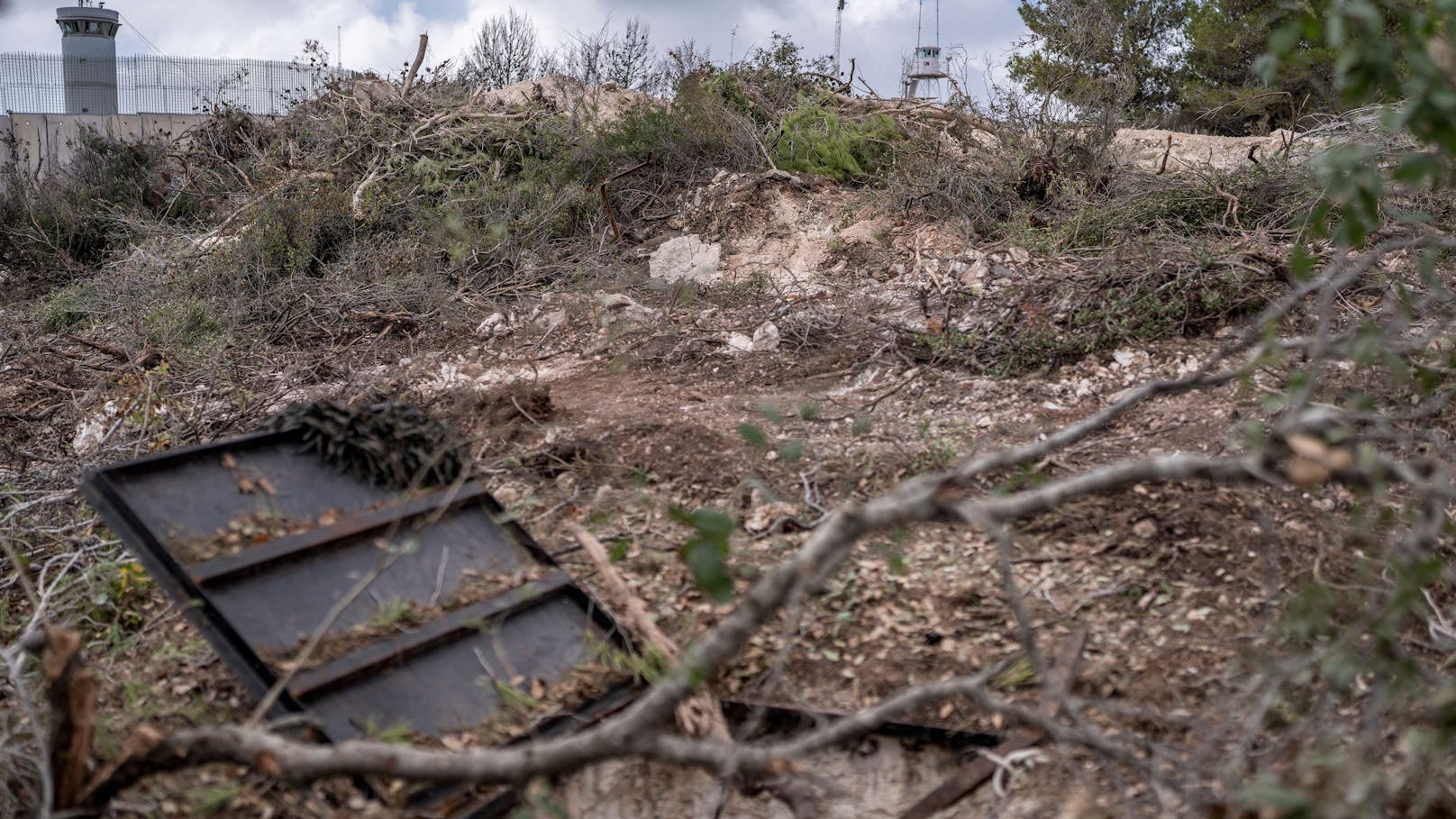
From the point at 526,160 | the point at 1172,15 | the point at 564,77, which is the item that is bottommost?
the point at 526,160

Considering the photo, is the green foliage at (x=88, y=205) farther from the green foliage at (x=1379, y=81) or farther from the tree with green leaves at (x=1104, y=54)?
the green foliage at (x=1379, y=81)

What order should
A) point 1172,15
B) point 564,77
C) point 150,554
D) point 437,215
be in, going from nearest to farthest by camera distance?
point 150,554
point 437,215
point 564,77
point 1172,15

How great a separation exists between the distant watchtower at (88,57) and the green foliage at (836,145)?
17351 millimetres

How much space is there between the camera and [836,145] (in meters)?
8.67

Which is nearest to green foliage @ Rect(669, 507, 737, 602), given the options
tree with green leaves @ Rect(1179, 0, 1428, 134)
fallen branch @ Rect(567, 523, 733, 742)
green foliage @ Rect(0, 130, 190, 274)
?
fallen branch @ Rect(567, 523, 733, 742)

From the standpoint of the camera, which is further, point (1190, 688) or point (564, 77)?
point (564, 77)

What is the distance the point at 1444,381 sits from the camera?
4.04 metres

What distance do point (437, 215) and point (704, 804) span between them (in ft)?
21.6

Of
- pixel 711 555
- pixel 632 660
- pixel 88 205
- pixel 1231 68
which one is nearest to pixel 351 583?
pixel 632 660

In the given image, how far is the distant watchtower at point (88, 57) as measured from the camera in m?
20.8

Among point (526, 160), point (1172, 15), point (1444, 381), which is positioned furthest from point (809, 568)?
point (1172, 15)

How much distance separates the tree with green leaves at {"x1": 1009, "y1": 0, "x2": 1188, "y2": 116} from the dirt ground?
1.85 m

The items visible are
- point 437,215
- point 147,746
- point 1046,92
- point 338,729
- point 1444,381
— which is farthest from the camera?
point 437,215

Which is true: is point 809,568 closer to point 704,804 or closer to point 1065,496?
point 1065,496
